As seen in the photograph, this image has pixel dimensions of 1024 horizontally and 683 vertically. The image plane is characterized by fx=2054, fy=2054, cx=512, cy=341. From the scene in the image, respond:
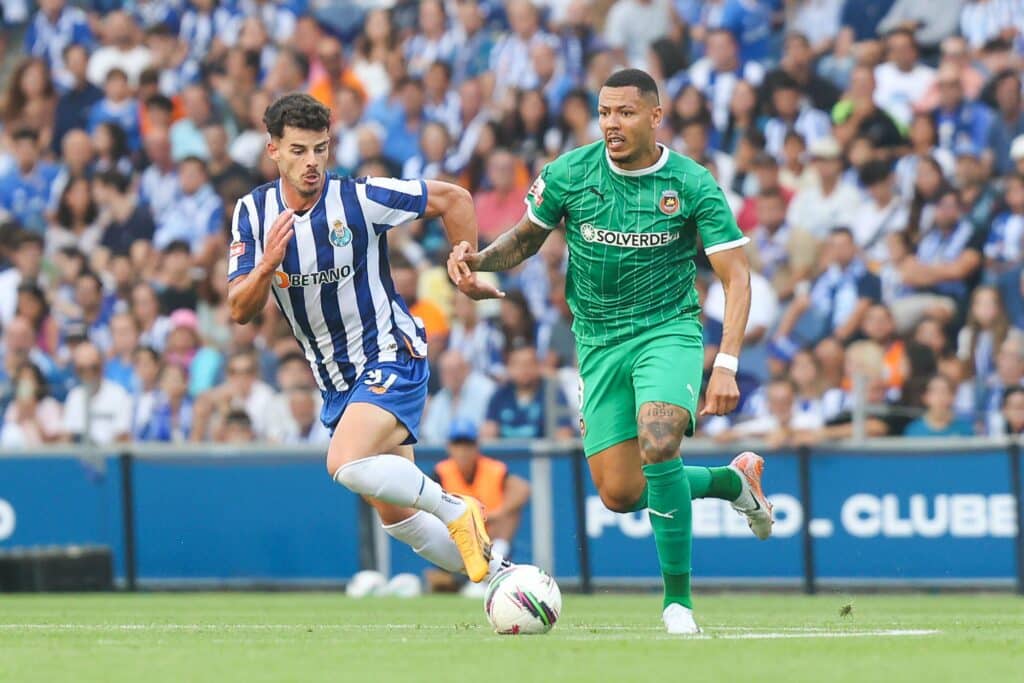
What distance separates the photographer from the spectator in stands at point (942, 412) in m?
A: 14.8

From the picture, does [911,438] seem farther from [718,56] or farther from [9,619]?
[9,619]

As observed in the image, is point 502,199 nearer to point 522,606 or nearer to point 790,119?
point 790,119

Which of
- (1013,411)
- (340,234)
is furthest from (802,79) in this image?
(340,234)

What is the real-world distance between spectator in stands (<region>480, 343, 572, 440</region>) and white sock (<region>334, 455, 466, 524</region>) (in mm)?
6370

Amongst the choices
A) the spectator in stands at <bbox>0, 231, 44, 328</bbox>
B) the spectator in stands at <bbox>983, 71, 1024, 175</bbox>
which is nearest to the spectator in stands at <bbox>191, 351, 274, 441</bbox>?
the spectator in stands at <bbox>0, 231, 44, 328</bbox>

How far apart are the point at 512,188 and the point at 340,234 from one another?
27.7 feet

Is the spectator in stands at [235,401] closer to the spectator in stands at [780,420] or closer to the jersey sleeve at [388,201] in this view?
the spectator in stands at [780,420]

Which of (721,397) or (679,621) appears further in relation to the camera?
(679,621)

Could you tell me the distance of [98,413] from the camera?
671 inches

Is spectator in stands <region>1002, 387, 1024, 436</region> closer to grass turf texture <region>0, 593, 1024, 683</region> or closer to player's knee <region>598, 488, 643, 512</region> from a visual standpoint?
grass turf texture <region>0, 593, 1024, 683</region>

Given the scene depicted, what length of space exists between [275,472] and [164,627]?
6.66m

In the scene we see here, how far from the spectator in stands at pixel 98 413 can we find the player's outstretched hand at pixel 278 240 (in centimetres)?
814

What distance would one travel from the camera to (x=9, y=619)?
11195 millimetres

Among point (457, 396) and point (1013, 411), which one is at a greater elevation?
point (457, 396)
